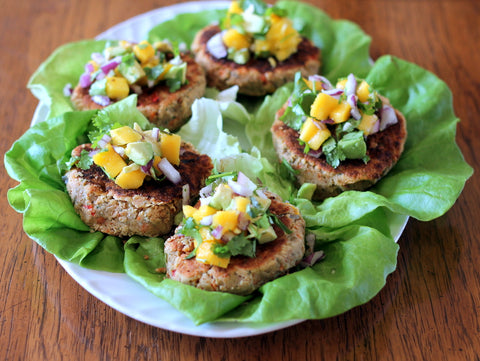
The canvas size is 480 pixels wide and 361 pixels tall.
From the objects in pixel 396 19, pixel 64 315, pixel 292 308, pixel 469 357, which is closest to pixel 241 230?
pixel 292 308

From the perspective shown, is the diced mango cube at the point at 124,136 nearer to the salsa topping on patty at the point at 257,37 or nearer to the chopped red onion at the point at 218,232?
the chopped red onion at the point at 218,232

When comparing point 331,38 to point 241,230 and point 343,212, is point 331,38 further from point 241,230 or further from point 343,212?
point 241,230

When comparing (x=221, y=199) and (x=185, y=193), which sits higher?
(x=221, y=199)

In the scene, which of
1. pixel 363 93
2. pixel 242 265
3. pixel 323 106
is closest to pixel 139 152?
pixel 242 265

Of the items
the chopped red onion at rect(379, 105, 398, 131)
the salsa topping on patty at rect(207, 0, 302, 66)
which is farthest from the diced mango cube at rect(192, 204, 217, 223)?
the salsa topping on patty at rect(207, 0, 302, 66)

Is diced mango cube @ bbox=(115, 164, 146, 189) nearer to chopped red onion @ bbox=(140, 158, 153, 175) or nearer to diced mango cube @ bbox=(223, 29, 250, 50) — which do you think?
chopped red onion @ bbox=(140, 158, 153, 175)

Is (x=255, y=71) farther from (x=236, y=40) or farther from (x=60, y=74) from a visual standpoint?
(x=60, y=74)

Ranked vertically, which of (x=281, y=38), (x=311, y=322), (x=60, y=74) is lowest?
(x=311, y=322)
